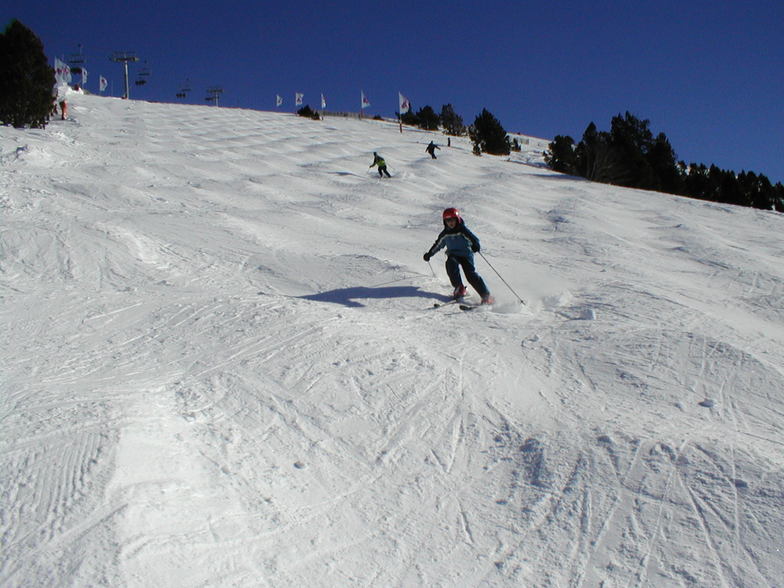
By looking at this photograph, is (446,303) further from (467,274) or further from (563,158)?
(563,158)

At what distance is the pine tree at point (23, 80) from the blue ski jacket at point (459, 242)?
21.8m

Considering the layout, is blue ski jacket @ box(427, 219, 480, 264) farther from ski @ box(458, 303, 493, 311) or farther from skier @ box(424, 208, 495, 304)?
ski @ box(458, 303, 493, 311)

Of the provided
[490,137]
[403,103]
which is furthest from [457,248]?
[403,103]

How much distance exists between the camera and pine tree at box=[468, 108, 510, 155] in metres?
36.7

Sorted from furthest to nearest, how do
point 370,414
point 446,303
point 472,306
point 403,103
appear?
point 403,103 → point 446,303 → point 472,306 → point 370,414

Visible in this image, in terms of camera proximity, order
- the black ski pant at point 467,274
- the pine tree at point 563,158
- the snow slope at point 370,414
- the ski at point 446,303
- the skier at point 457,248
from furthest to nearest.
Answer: the pine tree at point 563,158 < the skier at point 457,248 < the black ski pant at point 467,274 < the ski at point 446,303 < the snow slope at point 370,414

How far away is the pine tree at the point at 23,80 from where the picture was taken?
75.2 ft

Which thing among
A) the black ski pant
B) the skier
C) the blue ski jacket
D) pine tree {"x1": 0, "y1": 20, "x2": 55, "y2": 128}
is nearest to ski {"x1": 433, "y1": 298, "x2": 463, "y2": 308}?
the skier

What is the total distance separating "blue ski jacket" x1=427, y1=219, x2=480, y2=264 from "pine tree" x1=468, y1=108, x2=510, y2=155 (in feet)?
96.2

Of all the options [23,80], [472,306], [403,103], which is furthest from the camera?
[403,103]

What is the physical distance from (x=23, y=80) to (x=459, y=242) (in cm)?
2264

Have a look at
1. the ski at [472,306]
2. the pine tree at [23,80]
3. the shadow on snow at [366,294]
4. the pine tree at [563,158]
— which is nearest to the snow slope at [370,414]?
the shadow on snow at [366,294]

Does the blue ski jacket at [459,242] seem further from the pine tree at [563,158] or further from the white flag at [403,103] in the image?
the white flag at [403,103]

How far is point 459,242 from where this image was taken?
27.1 ft
